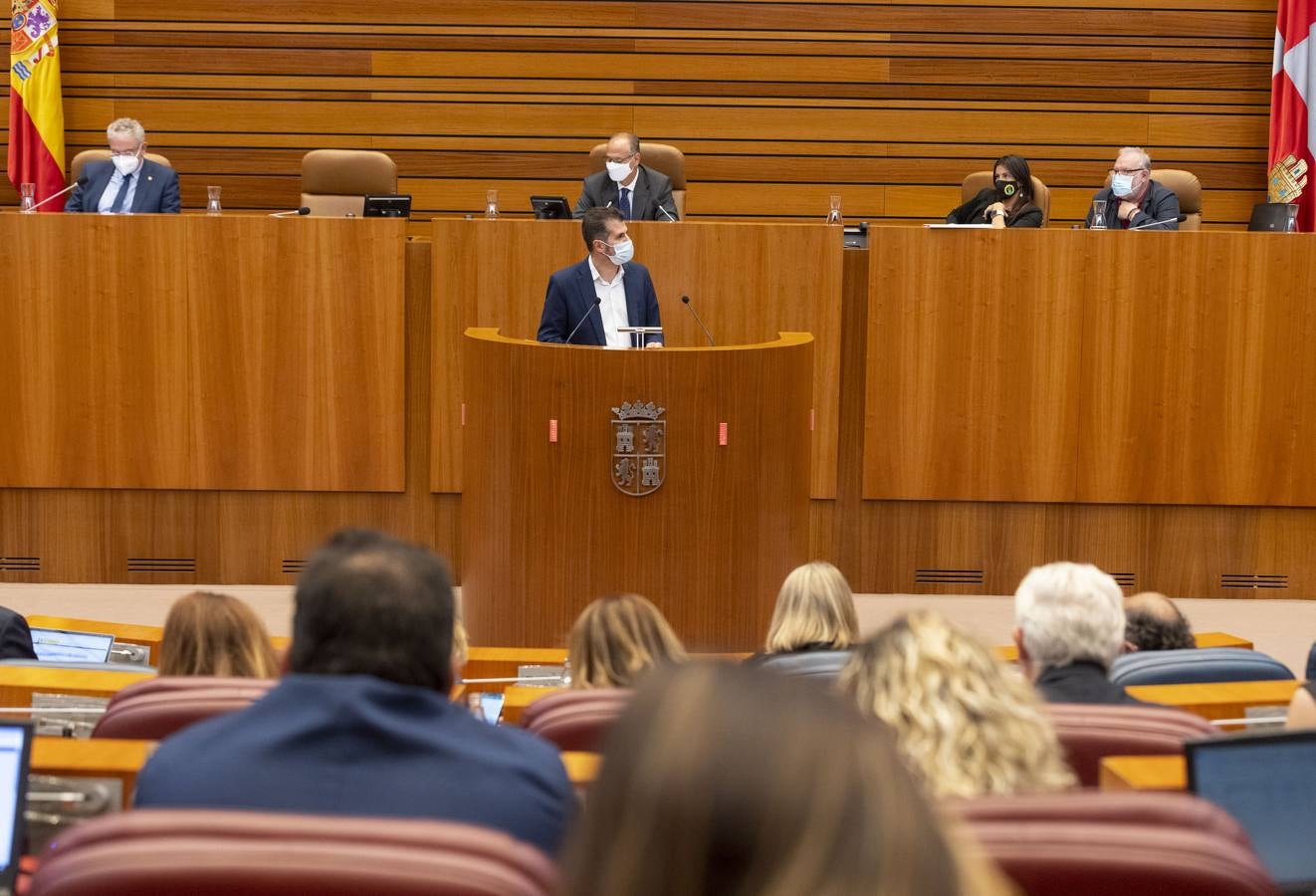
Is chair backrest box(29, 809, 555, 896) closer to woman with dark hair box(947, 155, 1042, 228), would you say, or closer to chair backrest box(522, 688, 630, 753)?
chair backrest box(522, 688, 630, 753)

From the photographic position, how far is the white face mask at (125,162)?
7355 mm

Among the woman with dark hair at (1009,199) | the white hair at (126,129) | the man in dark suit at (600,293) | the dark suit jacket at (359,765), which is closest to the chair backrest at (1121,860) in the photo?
the dark suit jacket at (359,765)

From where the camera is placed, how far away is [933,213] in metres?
9.38

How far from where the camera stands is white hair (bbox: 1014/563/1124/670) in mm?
2693

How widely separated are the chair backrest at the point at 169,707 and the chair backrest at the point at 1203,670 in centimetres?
177

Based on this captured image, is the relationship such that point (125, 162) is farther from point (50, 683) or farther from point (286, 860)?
point (286, 860)

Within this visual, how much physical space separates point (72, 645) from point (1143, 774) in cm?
286

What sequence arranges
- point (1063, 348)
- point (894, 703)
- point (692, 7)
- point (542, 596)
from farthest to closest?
point (692, 7) < point (1063, 348) < point (542, 596) < point (894, 703)

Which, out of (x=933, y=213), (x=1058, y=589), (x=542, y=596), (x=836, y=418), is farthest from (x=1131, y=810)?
(x=933, y=213)

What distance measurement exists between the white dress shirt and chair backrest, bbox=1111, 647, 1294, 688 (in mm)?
3047

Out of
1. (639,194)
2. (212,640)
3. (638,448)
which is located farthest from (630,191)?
(212,640)

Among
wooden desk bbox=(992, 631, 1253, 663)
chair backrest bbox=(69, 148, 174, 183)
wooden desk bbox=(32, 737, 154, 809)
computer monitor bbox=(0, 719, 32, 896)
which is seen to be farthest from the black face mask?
computer monitor bbox=(0, 719, 32, 896)

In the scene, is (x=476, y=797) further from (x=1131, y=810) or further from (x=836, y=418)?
(x=836, y=418)

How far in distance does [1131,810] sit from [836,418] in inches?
213
